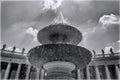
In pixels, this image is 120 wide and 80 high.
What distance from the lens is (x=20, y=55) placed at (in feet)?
120

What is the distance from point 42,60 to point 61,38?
3395 mm

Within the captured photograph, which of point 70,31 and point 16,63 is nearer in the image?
point 70,31

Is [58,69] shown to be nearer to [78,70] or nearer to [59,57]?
[59,57]

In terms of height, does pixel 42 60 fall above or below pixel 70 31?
below

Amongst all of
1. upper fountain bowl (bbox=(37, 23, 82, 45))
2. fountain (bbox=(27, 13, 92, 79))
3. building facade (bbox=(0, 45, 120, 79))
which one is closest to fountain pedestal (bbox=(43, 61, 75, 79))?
fountain (bbox=(27, 13, 92, 79))

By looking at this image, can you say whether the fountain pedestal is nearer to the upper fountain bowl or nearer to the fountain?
the fountain

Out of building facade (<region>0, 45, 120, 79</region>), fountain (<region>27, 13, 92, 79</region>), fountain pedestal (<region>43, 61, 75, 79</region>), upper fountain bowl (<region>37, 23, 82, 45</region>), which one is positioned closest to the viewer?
fountain (<region>27, 13, 92, 79</region>)

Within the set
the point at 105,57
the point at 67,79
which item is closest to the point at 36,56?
the point at 67,79

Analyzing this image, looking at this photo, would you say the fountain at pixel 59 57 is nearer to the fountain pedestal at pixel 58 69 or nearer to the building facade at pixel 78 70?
the fountain pedestal at pixel 58 69

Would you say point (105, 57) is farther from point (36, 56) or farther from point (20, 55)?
point (36, 56)

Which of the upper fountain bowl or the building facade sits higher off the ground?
the upper fountain bowl

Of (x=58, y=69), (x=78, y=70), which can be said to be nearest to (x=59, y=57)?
(x=58, y=69)

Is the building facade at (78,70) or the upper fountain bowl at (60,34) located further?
the building facade at (78,70)

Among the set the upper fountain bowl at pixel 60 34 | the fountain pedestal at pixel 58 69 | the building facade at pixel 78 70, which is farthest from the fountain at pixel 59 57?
the building facade at pixel 78 70
